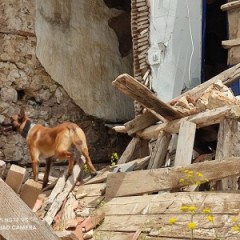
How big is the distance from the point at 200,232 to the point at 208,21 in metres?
7.92

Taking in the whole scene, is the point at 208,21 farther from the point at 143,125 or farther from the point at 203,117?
the point at 203,117

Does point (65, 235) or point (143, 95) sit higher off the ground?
point (65, 235)

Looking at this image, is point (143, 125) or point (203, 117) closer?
point (203, 117)

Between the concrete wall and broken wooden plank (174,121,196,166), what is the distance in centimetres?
463

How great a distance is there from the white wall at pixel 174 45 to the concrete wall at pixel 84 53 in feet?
7.90

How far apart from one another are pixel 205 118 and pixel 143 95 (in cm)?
70

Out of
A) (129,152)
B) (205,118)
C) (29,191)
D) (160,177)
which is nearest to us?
(29,191)

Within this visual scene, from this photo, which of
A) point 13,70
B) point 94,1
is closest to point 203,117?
point 13,70

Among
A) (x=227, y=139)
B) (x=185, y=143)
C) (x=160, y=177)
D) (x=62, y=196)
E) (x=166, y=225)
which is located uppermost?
(x=227, y=139)

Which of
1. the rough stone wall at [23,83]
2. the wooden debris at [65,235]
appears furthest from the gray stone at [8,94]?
the wooden debris at [65,235]

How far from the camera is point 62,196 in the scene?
6777mm

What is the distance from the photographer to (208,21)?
39.5ft

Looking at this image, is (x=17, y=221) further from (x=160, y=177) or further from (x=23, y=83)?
(x=23, y=83)

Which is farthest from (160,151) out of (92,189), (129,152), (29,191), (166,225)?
(29,191)
